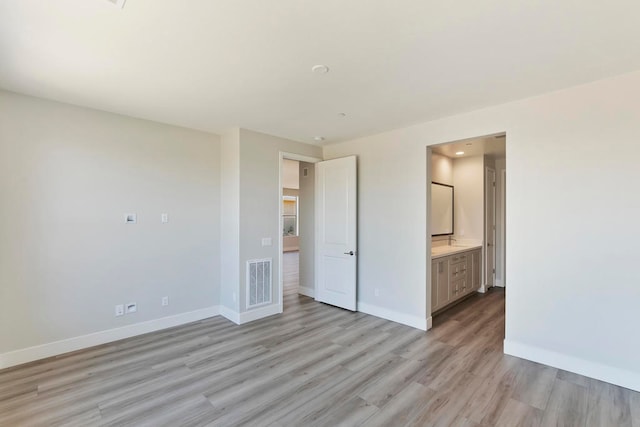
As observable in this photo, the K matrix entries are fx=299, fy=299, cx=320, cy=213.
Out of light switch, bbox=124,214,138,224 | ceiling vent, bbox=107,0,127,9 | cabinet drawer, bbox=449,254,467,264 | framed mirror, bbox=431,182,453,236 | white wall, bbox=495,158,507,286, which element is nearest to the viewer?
ceiling vent, bbox=107,0,127,9

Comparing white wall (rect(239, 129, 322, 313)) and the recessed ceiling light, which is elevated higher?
the recessed ceiling light

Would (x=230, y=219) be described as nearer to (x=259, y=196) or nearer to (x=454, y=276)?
(x=259, y=196)

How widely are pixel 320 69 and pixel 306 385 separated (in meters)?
2.63

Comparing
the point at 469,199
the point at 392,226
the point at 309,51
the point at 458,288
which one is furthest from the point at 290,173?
the point at 309,51

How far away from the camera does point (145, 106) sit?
3246mm

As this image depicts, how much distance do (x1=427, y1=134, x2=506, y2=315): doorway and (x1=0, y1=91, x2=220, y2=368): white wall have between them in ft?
12.3

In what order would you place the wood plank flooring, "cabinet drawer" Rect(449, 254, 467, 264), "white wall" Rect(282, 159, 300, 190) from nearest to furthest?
the wood plank flooring
"cabinet drawer" Rect(449, 254, 467, 264)
"white wall" Rect(282, 159, 300, 190)

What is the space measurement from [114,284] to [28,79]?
2174 millimetres

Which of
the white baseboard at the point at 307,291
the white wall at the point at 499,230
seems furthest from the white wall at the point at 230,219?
the white wall at the point at 499,230

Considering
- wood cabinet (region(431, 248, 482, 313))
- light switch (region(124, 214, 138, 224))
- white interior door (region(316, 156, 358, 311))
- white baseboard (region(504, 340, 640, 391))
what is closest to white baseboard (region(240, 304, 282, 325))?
white interior door (region(316, 156, 358, 311))

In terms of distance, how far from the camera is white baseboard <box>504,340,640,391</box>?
8.18 ft

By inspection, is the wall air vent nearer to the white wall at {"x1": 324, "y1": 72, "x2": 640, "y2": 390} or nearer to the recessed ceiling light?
the recessed ceiling light

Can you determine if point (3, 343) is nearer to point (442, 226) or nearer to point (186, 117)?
point (186, 117)

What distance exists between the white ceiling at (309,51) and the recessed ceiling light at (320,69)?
5cm
